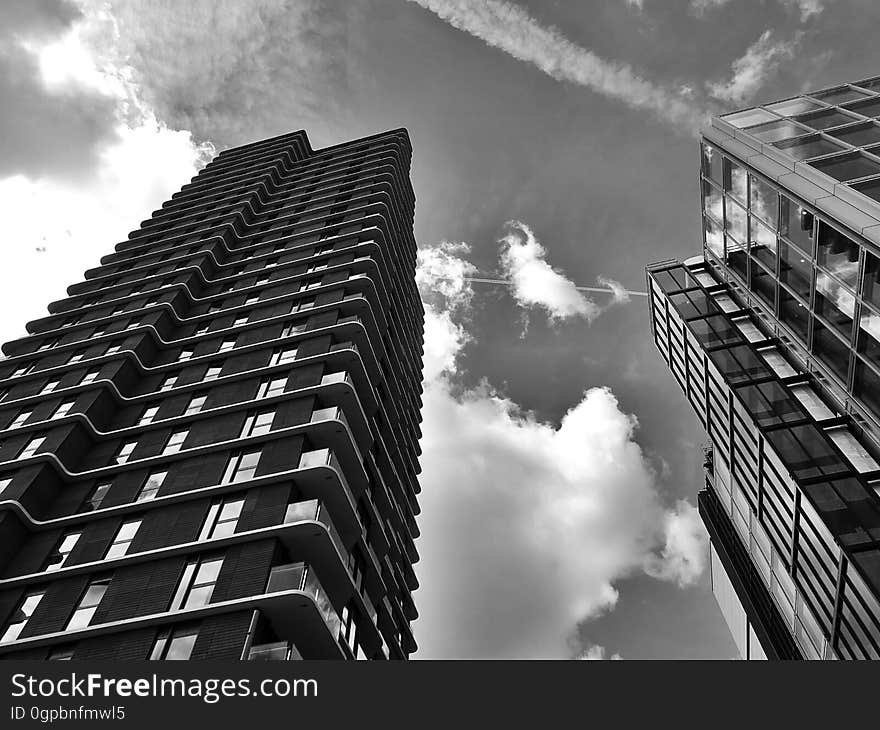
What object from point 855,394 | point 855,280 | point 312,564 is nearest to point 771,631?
point 855,394

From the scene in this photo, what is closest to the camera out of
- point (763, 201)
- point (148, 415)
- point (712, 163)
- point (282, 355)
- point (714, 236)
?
point (763, 201)

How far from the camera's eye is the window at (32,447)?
30859mm

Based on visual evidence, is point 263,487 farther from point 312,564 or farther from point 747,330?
point 747,330

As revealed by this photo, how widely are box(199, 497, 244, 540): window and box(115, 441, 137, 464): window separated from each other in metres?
7.68

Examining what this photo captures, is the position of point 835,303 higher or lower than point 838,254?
lower

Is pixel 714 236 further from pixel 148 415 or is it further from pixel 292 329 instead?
pixel 148 415

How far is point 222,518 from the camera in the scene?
81.7ft

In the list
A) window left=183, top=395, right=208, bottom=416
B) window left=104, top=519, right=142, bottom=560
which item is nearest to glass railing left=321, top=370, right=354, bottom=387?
window left=183, top=395, right=208, bottom=416

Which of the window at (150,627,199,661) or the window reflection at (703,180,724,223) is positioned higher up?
the window reflection at (703,180,724,223)

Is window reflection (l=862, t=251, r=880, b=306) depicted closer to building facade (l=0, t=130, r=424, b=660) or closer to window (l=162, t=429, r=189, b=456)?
building facade (l=0, t=130, r=424, b=660)

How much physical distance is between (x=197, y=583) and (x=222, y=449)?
771 cm

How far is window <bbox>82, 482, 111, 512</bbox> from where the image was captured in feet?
92.7

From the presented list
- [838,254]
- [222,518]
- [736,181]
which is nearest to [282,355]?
[222,518]

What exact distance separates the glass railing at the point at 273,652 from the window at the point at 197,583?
8.38ft
